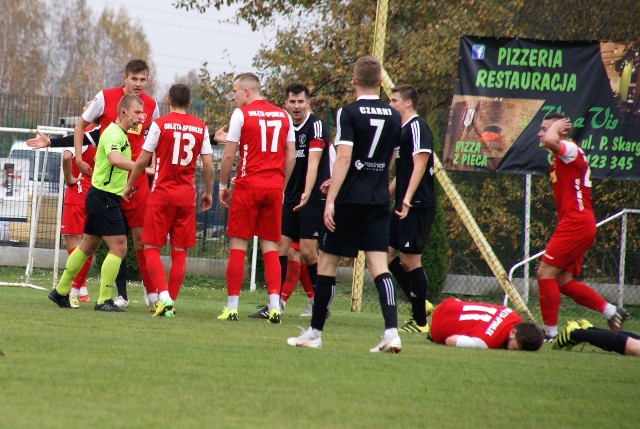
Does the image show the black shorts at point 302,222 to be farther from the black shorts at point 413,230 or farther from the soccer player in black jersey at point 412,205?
the black shorts at point 413,230

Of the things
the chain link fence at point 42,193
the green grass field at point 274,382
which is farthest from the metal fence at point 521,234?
the green grass field at point 274,382

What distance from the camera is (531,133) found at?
12320 millimetres

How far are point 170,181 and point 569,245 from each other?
3.66 meters

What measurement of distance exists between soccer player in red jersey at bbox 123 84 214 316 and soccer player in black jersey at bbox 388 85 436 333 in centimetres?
181

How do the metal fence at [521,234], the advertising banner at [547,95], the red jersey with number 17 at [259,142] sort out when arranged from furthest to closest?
the metal fence at [521,234]
the advertising banner at [547,95]
the red jersey with number 17 at [259,142]

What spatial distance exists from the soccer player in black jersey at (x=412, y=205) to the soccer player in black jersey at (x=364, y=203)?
1.98 m

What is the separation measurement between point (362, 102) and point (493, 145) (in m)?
5.20

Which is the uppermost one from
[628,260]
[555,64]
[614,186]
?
[555,64]

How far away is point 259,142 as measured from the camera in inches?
389

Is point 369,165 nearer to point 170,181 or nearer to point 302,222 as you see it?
point 170,181

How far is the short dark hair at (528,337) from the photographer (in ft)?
27.1

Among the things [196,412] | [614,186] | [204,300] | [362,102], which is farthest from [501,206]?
[196,412]

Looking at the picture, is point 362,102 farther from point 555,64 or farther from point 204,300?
point 204,300

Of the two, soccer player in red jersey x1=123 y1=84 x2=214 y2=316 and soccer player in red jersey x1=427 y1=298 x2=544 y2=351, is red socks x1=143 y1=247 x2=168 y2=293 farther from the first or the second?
soccer player in red jersey x1=427 y1=298 x2=544 y2=351
